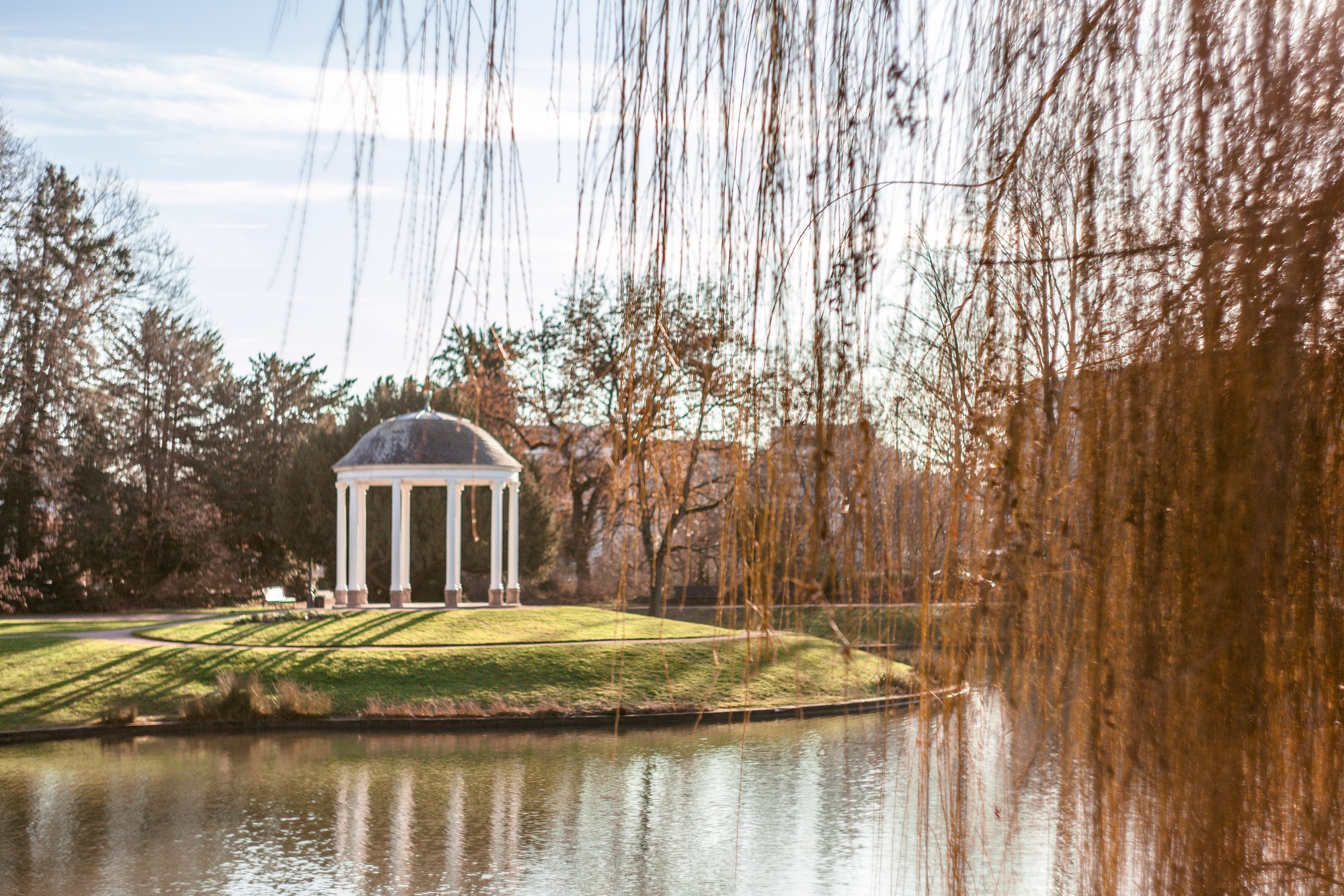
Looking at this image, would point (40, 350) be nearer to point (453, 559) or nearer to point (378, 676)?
point (453, 559)

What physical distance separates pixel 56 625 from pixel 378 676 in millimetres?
8607

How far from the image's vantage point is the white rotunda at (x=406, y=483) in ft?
73.5

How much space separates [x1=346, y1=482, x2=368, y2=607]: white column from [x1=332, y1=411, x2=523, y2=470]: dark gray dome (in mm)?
607

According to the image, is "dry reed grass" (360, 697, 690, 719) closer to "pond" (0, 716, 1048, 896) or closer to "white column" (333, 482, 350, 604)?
"pond" (0, 716, 1048, 896)

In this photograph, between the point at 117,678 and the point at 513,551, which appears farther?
the point at 513,551

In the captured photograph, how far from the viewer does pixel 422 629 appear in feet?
66.0

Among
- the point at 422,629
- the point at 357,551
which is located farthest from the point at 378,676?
the point at 357,551

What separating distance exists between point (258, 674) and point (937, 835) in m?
16.1

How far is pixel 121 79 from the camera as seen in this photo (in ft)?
5.26

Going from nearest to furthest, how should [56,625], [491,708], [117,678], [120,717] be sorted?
1. [120,717]
2. [491,708]
3. [117,678]
4. [56,625]

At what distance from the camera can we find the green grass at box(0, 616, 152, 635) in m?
19.8

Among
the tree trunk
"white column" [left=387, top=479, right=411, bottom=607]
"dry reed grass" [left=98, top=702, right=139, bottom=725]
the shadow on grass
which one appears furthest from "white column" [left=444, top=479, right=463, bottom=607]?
the tree trunk

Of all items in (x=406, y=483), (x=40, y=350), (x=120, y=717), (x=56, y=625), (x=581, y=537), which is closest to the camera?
(x=120, y=717)

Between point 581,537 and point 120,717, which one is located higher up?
point 581,537
